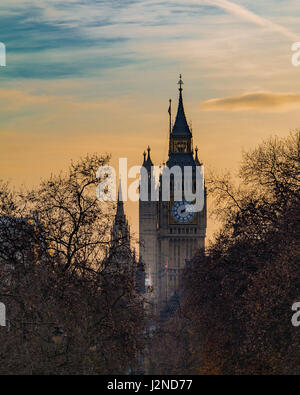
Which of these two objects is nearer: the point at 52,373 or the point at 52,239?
the point at 52,373

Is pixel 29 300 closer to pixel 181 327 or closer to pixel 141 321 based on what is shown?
pixel 141 321

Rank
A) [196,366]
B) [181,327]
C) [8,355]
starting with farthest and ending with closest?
1. [181,327]
2. [196,366]
3. [8,355]

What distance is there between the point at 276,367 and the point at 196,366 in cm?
3692

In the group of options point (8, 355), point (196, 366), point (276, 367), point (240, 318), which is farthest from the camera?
point (196, 366)

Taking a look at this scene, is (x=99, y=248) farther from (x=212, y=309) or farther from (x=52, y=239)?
(x=212, y=309)

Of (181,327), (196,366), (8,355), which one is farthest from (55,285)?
(181,327)

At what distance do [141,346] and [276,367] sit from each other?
5207 millimetres

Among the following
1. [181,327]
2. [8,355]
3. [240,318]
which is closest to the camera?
[8,355]

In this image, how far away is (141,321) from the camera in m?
51.5

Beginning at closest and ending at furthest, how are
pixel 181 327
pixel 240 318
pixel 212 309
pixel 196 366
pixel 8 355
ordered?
1. pixel 8 355
2. pixel 240 318
3. pixel 212 309
4. pixel 196 366
5. pixel 181 327

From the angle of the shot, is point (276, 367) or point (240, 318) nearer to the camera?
point (276, 367)

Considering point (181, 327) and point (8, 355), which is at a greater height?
point (181, 327)

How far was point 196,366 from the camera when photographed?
8619cm

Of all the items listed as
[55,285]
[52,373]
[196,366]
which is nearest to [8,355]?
[52,373]
